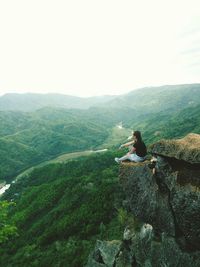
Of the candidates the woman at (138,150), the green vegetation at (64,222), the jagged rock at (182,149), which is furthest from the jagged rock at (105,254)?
the green vegetation at (64,222)

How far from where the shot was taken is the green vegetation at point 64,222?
1938 inches

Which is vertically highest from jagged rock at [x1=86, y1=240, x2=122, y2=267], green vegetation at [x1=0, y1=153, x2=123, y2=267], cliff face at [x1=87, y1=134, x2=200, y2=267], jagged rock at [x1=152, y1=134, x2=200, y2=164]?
jagged rock at [x1=152, y1=134, x2=200, y2=164]

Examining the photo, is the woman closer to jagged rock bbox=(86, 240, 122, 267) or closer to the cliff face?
the cliff face

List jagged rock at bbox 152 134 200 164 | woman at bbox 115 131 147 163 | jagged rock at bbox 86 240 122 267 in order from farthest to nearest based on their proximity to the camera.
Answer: jagged rock at bbox 86 240 122 267, woman at bbox 115 131 147 163, jagged rock at bbox 152 134 200 164

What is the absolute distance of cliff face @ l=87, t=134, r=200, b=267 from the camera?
45.7ft

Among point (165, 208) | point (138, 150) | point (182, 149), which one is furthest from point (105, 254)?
point (182, 149)

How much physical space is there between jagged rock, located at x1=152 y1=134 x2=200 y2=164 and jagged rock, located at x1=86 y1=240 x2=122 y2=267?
30.5ft

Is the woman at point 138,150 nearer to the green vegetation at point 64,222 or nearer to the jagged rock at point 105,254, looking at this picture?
the jagged rock at point 105,254

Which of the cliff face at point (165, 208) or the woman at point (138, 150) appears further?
the woman at point (138, 150)

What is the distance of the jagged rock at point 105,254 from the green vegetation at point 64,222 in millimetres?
14613

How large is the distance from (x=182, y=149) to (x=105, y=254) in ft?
38.3

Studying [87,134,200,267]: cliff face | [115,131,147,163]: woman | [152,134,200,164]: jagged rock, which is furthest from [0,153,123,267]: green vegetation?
[152,134,200,164]: jagged rock

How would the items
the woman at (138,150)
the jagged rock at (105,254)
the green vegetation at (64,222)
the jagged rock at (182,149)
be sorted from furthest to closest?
the green vegetation at (64,222) → the jagged rock at (105,254) → the woman at (138,150) → the jagged rock at (182,149)

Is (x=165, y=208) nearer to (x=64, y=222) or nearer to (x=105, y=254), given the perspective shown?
(x=105, y=254)
